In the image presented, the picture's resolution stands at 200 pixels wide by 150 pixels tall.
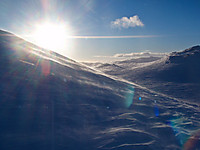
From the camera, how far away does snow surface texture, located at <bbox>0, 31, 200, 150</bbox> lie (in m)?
3.75

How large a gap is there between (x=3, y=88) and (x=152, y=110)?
5658 millimetres

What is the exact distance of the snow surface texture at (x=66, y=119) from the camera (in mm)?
3752

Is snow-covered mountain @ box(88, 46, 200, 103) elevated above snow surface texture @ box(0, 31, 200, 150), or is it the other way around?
snow-covered mountain @ box(88, 46, 200, 103)

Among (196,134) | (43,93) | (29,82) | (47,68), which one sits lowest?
(196,134)

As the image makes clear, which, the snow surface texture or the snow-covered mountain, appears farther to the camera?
the snow-covered mountain

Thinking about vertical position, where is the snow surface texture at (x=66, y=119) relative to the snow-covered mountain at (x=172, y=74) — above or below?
below

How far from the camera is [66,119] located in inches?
179

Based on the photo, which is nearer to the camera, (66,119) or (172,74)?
(66,119)

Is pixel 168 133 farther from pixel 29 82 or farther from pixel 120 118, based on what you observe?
pixel 29 82

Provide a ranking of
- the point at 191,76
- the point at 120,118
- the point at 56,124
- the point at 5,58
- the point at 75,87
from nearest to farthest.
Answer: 1. the point at 56,124
2. the point at 120,118
3. the point at 5,58
4. the point at 75,87
5. the point at 191,76

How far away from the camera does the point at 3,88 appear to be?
4.59 m

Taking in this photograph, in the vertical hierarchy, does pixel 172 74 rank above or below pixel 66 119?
above

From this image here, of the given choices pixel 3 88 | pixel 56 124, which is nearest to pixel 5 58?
pixel 3 88

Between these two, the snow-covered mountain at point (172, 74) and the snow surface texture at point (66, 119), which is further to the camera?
the snow-covered mountain at point (172, 74)
